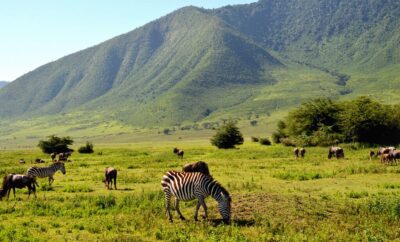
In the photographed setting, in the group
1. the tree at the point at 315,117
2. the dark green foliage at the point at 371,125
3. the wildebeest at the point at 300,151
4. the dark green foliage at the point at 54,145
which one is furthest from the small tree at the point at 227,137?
the dark green foliage at the point at 54,145

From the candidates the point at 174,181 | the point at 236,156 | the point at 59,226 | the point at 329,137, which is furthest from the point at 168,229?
the point at 329,137

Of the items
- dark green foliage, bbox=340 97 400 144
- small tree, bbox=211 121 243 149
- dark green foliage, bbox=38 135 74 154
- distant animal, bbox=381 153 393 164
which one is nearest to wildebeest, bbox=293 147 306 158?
distant animal, bbox=381 153 393 164

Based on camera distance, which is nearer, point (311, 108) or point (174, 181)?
point (174, 181)

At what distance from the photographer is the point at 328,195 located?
28.0 meters

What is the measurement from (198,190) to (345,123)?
55.1 metres

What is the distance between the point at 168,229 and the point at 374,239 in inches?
348

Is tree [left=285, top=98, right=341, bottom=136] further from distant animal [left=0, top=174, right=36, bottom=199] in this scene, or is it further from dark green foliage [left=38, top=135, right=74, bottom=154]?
distant animal [left=0, top=174, right=36, bottom=199]

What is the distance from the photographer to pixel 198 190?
21.0m

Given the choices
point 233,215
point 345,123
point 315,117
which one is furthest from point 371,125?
point 233,215

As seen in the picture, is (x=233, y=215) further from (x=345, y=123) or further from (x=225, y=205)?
(x=345, y=123)

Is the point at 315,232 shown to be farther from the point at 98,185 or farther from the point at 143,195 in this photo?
the point at 98,185

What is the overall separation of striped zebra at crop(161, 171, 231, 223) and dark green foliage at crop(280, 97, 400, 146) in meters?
52.8

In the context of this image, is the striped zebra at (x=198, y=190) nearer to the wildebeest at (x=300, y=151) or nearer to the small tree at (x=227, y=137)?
the wildebeest at (x=300, y=151)

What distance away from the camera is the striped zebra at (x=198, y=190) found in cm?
2039
